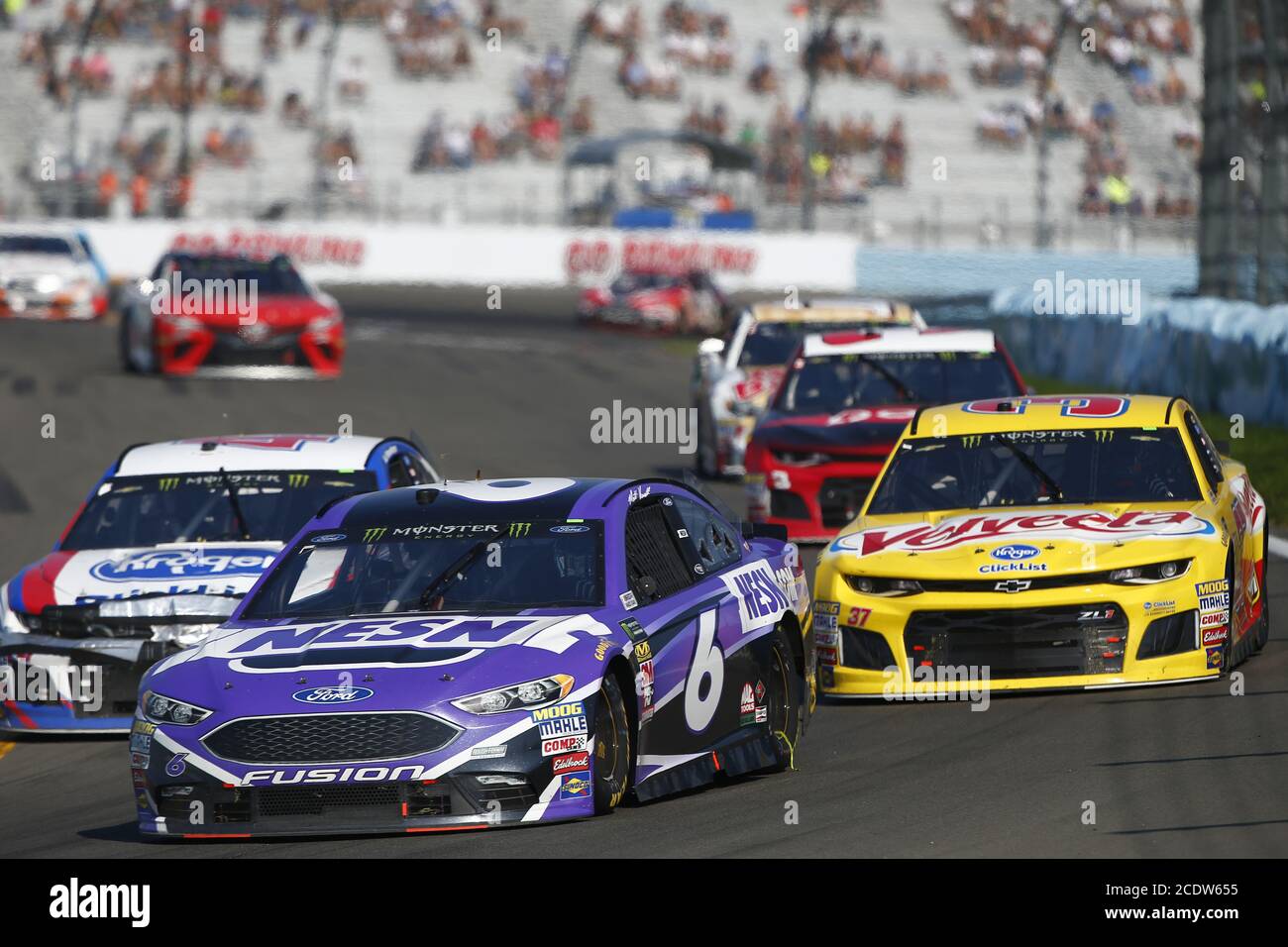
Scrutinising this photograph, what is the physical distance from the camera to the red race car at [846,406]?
49.8 ft

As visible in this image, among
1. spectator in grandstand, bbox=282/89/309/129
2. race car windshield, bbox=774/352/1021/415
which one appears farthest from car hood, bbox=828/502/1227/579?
spectator in grandstand, bbox=282/89/309/129

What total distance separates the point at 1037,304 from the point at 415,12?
26579 mm

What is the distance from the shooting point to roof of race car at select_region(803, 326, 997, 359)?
1622cm

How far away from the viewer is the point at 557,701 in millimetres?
7578

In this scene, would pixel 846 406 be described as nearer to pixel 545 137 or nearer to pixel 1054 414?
pixel 1054 414

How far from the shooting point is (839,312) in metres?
19.4

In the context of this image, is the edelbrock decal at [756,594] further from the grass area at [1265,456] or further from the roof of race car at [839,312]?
the roof of race car at [839,312]

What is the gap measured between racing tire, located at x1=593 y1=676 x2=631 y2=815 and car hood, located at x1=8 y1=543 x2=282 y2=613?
3.31m

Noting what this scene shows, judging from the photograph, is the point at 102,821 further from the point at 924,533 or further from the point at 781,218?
the point at 781,218

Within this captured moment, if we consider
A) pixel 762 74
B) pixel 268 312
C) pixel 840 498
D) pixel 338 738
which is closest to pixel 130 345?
pixel 268 312

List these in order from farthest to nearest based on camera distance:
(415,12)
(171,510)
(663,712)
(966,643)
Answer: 1. (415,12)
2. (171,510)
3. (966,643)
4. (663,712)

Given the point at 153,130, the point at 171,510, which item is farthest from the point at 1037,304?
the point at 153,130

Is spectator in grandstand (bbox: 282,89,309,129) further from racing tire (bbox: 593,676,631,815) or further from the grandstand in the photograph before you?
racing tire (bbox: 593,676,631,815)

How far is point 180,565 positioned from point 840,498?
5403mm
